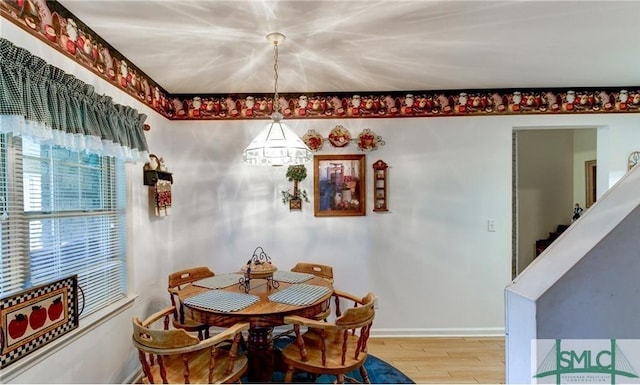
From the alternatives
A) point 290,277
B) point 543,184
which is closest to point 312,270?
point 290,277

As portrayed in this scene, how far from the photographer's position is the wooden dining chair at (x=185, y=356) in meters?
1.56

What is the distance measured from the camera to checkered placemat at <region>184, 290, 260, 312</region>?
184cm

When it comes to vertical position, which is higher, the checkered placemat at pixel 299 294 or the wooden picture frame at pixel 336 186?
the wooden picture frame at pixel 336 186

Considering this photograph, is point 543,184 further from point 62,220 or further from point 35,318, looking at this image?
point 35,318

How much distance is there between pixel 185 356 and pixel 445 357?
2.18m

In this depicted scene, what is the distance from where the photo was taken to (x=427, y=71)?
256cm

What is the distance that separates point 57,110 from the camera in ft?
4.98

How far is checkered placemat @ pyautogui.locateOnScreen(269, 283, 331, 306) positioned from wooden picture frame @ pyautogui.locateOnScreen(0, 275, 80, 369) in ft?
3.60

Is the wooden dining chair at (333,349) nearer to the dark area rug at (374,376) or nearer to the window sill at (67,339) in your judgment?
the dark area rug at (374,376)

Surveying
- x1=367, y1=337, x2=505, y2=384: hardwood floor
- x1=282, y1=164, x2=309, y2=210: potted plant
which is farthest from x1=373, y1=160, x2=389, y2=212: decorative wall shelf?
x1=367, y1=337, x2=505, y2=384: hardwood floor

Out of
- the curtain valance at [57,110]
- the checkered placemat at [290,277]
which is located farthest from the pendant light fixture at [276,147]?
the checkered placemat at [290,277]

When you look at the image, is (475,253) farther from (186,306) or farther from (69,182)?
(69,182)

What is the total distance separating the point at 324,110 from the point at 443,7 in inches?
62.3

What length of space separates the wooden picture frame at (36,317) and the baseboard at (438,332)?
2.47m
